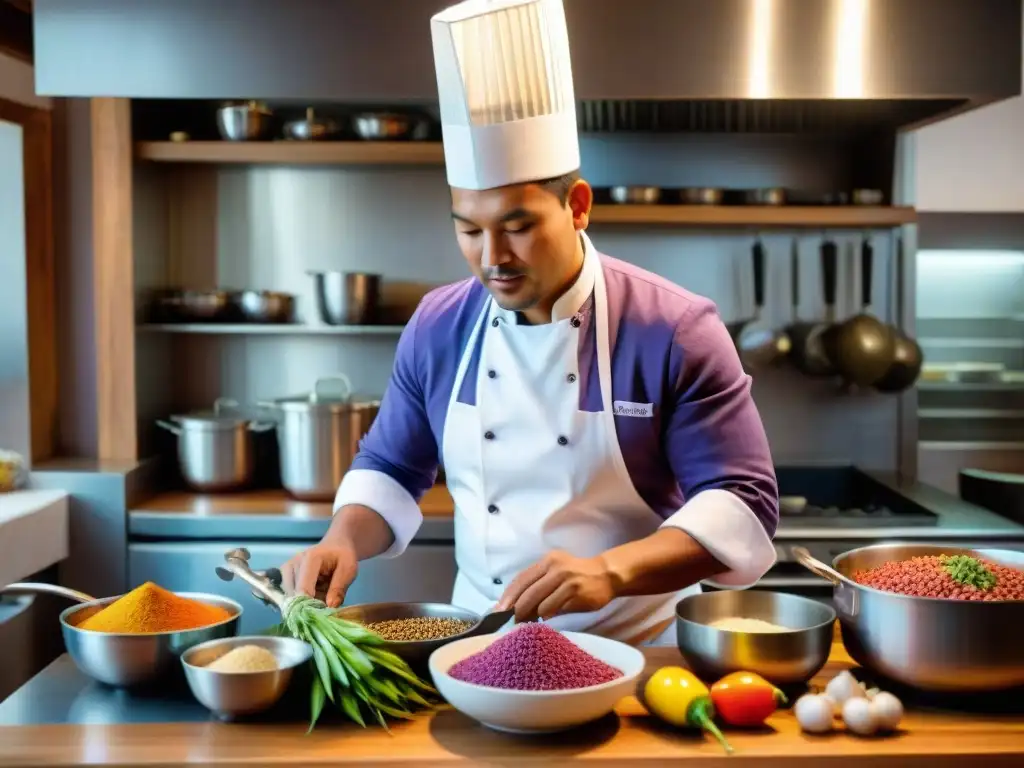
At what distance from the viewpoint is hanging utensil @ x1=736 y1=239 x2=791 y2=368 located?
3555 mm

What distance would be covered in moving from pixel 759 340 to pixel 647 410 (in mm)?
1735

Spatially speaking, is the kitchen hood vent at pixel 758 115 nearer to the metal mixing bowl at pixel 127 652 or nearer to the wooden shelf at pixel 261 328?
the wooden shelf at pixel 261 328

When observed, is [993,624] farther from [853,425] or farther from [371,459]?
[853,425]

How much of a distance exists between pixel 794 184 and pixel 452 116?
2096 millimetres

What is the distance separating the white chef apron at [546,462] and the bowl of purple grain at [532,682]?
520 millimetres

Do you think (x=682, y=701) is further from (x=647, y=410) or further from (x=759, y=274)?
(x=759, y=274)

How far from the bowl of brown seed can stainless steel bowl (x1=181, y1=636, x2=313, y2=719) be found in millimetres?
134

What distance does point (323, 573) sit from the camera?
1817 millimetres

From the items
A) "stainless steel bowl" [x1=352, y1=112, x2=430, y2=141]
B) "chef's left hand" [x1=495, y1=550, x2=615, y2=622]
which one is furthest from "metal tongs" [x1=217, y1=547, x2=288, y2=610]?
"stainless steel bowl" [x1=352, y1=112, x2=430, y2=141]

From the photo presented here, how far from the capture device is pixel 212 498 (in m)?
3.36

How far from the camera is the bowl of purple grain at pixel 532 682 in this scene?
4.43ft

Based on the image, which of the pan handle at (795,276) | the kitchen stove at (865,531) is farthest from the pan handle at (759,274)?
the kitchen stove at (865,531)

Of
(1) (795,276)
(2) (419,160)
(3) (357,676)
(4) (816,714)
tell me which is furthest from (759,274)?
(3) (357,676)

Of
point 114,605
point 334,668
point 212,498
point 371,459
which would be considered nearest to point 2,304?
→ point 212,498
